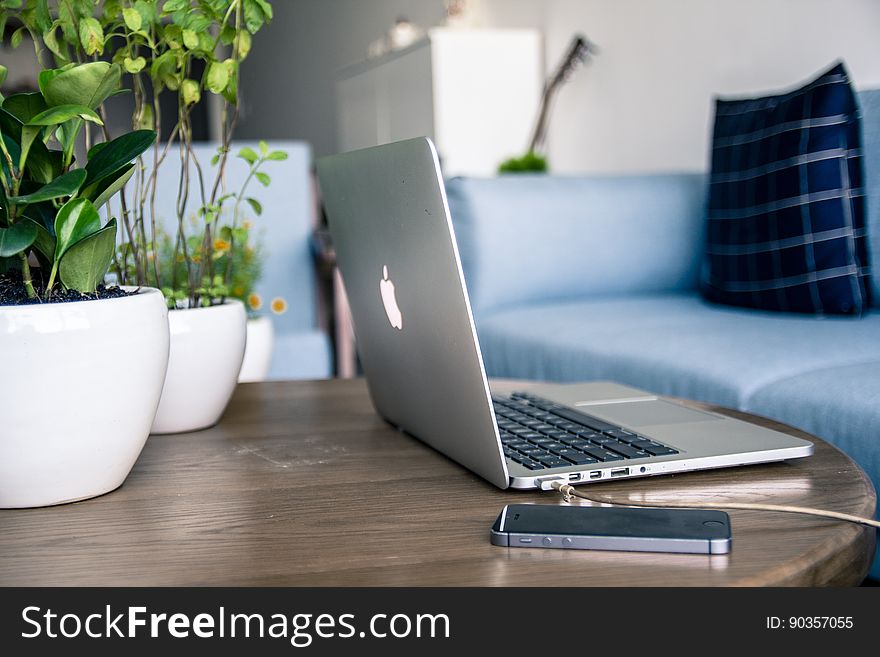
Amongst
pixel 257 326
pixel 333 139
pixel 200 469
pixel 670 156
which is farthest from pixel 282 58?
pixel 200 469

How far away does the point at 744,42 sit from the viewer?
2.94 m

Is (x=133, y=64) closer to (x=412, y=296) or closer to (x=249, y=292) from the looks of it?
(x=412, y=296)

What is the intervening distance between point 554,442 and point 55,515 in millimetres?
387

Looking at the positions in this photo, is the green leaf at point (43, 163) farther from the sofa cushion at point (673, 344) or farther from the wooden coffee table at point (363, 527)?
the sofa cushion at point (673, 344)

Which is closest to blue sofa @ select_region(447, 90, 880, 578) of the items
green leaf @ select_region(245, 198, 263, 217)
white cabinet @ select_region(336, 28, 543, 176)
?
green leaf @ select_region(245, 198, 263, 217)

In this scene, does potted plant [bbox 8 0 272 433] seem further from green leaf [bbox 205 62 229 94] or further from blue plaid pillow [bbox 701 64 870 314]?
blue plaid pillow [bbox 701 64 870 314]

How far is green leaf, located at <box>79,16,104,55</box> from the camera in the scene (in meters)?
0.80

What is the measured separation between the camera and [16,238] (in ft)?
2.16

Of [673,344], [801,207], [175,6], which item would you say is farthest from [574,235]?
[175,6]

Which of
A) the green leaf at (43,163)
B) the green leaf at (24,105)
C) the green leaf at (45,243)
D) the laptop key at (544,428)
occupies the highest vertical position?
the green leaf at (24,105)

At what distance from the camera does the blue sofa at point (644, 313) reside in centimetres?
132

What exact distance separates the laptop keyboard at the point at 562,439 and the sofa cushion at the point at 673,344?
1.75ft

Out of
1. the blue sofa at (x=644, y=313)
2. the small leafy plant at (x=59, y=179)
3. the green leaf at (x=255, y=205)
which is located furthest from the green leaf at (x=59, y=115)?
the blue sofa at (x=644, y=313)

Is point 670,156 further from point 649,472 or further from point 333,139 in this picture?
point 333,139
